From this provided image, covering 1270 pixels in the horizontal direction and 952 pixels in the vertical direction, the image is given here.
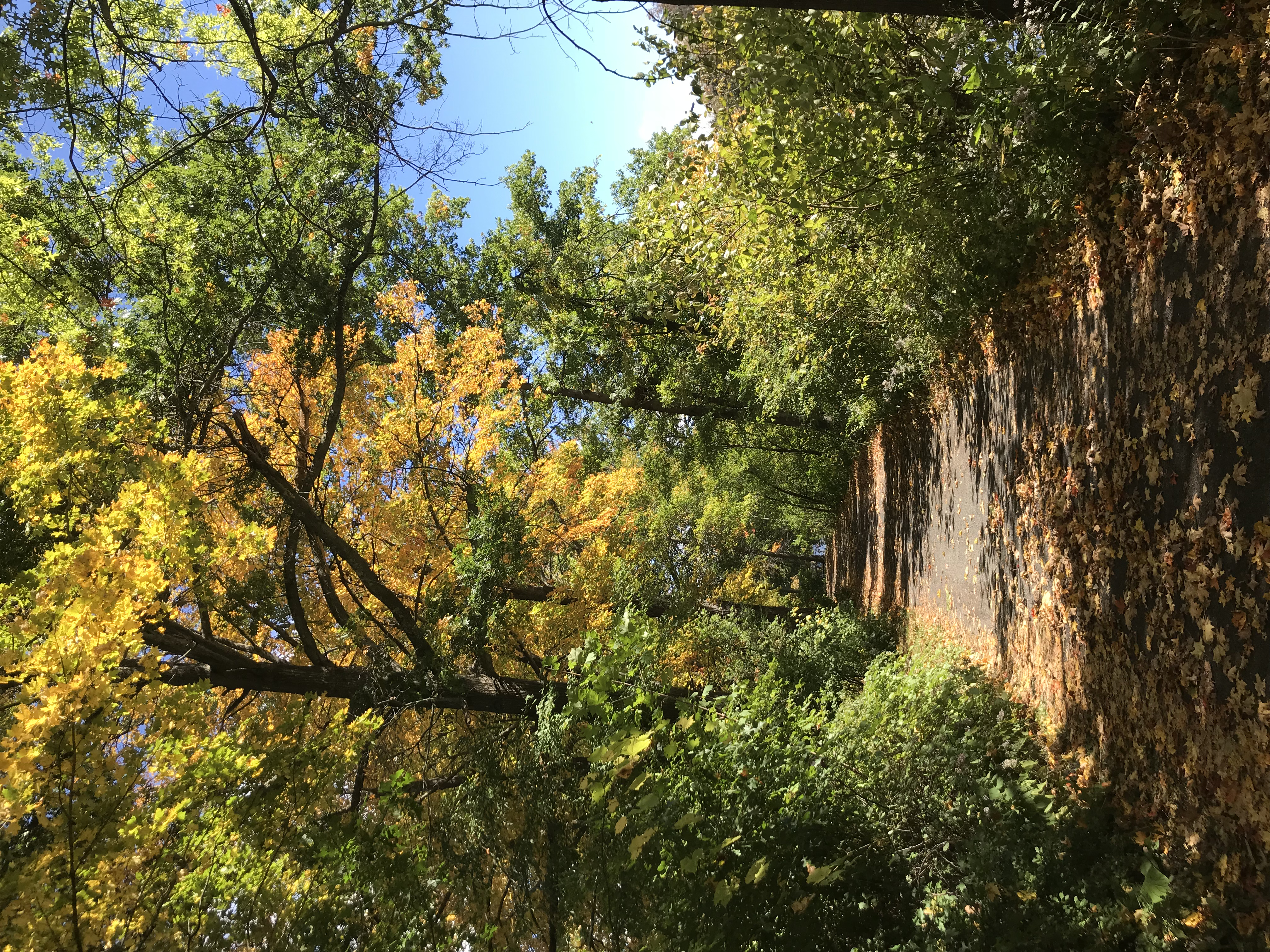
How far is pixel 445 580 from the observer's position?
10609 mm

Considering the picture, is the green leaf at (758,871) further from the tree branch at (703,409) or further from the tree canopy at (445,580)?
the tree branch at (703,409)

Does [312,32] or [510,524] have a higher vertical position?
[312,32]

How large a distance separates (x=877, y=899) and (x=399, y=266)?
15779 millimetres

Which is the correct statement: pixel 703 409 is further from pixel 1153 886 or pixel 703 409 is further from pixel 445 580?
pixel 1153 886

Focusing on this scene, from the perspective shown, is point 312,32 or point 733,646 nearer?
point 312,32

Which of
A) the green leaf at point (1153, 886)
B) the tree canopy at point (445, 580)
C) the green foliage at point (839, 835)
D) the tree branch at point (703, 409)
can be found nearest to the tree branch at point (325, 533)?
the tree canopy at point (445, 580)

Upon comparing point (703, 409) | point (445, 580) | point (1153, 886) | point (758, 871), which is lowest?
point (758, 871)

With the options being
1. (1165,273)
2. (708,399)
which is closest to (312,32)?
(1165,273)

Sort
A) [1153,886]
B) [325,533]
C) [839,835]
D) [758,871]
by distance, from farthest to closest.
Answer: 1. [325,533]
2. [839,835]
3. [758,871]
4. [1153,886]

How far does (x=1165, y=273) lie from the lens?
3479mm

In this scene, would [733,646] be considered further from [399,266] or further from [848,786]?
[399,266]

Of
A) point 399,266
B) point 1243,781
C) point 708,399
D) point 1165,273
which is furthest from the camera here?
point 708,399

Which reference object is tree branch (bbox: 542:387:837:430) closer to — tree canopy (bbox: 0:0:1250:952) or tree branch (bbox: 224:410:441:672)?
tree canopy (bbox: 0:0:1250:952)

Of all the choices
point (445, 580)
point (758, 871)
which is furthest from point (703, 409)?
point (758, 871)
